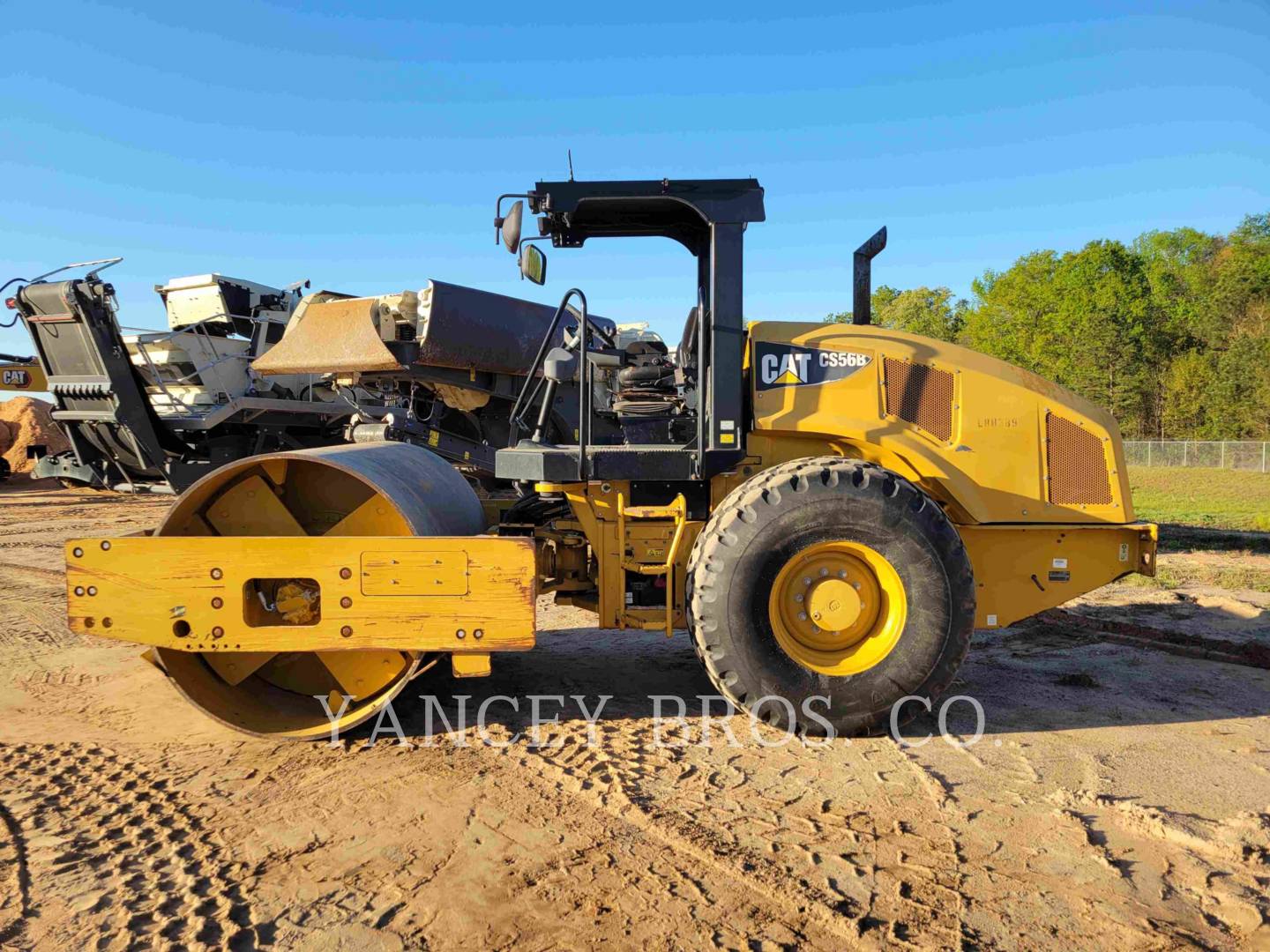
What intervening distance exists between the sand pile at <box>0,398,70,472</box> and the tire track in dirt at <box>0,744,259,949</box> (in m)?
24.3

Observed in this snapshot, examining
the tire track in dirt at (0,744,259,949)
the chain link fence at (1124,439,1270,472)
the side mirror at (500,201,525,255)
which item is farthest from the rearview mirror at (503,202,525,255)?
the chain link fence at (1124,439,1270,472)

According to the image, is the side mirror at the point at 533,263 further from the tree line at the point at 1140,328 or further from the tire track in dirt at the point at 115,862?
the tree line at the point at 1140,328

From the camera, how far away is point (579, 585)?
4.38 metres


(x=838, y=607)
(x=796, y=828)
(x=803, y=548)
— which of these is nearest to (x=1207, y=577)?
(x=838, y=607)

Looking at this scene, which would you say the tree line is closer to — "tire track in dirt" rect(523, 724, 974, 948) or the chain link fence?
the chain link fence

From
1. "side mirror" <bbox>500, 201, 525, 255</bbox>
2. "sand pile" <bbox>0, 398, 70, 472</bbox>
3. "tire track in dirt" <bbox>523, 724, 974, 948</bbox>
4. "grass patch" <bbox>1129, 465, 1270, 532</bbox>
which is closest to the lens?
"tire track in dirt" <bbox>523, 724, 974, 948</bbox>

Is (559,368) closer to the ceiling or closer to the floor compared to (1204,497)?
closer to the ceiling

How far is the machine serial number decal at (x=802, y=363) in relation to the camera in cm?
412

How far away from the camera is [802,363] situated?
163 inches

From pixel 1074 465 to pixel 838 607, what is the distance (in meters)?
1.55

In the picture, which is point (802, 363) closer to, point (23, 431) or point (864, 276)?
point (864, 276)

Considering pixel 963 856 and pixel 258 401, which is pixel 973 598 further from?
pixel 258 401

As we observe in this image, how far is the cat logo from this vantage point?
12172mm

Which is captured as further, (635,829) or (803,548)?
(803,548)
